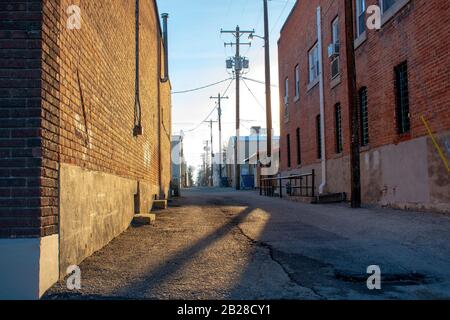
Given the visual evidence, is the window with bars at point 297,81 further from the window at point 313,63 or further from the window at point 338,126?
the window at point 338,126

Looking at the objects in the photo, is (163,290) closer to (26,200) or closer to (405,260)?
(26,200)

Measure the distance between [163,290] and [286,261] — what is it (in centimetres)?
191

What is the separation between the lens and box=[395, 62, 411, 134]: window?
1187 cm

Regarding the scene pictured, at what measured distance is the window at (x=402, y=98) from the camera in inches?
467

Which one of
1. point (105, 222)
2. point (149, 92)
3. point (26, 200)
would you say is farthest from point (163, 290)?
point (149, 92)

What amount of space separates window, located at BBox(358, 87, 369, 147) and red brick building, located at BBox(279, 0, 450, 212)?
0.03 metres

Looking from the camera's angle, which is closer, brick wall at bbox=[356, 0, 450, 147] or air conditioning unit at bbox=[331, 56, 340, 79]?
brick wall at bbox=[356, 0, 450, 147]

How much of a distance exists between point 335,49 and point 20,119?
14.5 m

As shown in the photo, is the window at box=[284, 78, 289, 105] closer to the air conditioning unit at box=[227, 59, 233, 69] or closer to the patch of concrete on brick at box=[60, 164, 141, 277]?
the air conditioning unit at box=[227, 59, 233, 69]

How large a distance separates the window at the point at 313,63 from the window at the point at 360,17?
4961 millimetres

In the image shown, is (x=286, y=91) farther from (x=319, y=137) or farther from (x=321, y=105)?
(x=321, y=105)

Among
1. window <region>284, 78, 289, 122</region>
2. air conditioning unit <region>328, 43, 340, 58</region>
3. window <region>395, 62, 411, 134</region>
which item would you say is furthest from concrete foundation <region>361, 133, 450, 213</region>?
window <region>284, 78, 289, 122</region>
